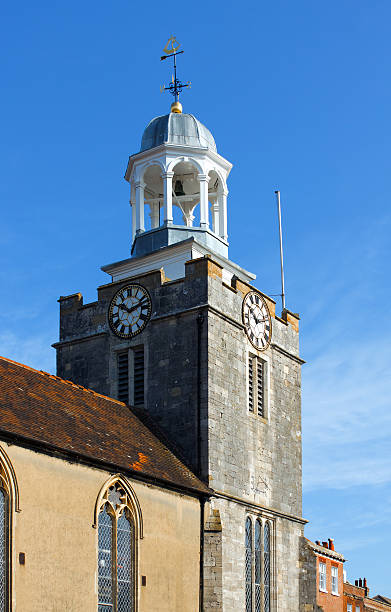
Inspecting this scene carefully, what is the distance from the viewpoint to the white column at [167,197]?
39.8 metres

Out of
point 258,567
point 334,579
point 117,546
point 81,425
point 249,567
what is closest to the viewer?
point 117,546

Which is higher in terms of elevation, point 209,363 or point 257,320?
point 257,320

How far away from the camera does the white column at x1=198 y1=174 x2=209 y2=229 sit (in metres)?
39.7

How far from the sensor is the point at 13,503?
26.0m

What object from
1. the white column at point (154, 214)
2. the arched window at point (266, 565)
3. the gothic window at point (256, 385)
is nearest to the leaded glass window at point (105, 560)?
the arched window at point (266, 565)

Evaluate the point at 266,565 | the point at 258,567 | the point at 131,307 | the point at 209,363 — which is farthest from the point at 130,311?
the point at 266,565

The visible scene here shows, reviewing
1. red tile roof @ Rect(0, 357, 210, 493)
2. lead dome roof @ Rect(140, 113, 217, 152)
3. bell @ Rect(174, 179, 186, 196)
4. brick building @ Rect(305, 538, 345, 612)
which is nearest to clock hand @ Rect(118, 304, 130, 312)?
red tile roof @ Rect(0, 357, 210, 493)

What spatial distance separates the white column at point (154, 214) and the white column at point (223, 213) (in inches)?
112

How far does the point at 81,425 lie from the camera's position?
103 feet

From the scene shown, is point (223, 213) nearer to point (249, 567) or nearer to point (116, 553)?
point (249, 567)

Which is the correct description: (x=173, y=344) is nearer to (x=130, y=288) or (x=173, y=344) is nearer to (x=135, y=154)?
(x=130, y=288)

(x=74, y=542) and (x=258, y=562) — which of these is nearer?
(x=74, y=542)

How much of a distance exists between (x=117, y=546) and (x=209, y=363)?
797 centimetres

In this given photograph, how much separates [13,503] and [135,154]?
61.1ft
